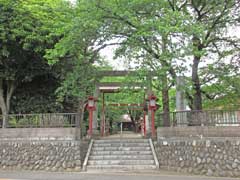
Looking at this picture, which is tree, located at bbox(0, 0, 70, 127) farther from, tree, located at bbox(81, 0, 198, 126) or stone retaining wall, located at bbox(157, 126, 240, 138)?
stone retaining wall, located at bbox(157, 126, 240, 138)

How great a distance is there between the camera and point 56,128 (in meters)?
12.1

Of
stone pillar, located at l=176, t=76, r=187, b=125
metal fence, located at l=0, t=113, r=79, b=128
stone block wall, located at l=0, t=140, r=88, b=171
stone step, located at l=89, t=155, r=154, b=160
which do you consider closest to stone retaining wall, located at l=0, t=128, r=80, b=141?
stone block wall, located at l=0, t=140, r=88, b=171

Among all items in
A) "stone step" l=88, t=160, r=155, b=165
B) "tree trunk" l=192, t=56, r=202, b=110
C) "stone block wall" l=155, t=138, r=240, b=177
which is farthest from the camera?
"tree trunk" l=192, t=56, r=202, b=110

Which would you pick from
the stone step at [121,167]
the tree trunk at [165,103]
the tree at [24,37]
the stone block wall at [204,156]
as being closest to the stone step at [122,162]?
the stone step at [121,167]

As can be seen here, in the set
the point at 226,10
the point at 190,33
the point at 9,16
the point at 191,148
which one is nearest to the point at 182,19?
the point at 190,33

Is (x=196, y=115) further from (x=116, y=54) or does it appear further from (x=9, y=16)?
(x=9, y=16)

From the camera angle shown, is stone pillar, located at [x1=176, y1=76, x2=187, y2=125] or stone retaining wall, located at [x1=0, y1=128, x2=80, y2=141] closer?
A: stone pillar, located at [x1=176, y1=76, x2=187, y2=125]

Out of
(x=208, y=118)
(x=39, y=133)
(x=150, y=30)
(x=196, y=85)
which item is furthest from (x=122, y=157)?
(x=150, y=30)

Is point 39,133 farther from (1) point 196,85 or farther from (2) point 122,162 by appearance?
(1) point 196,85

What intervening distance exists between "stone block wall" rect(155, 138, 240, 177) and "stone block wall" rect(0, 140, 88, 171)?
3714 mm

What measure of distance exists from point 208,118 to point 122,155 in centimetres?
406

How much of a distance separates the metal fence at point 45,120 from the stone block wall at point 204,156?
4.47 metres

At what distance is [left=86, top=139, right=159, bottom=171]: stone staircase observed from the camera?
1135 cm

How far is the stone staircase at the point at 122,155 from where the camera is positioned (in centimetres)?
1135
